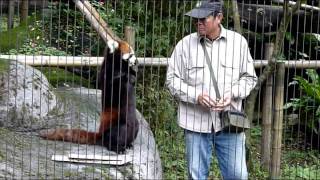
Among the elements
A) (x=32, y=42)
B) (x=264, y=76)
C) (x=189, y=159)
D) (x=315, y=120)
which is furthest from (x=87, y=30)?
(x=315, y=120)

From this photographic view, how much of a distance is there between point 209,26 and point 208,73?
1.00ft

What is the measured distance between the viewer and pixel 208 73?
4227 millimetres

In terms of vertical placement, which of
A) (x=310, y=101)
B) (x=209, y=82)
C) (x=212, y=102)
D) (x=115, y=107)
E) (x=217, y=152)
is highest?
(x=209, y=82)

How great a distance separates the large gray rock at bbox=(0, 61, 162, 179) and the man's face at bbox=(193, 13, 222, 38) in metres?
1.11

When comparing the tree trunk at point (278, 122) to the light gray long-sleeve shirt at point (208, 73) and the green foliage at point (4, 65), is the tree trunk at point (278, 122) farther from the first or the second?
the green foliage at point (4, 65)

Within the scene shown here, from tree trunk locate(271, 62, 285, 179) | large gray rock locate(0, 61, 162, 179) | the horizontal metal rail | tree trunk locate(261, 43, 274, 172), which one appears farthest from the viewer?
tree trunk locate(261, 43, 274, 172)

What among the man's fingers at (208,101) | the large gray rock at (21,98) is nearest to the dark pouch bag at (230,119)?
the man's fingers at (208,101)

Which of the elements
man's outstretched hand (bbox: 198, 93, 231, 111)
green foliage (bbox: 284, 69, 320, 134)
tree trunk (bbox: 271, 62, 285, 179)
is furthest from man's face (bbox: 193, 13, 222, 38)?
green foliage (bbox: 284, 69, 320, 134)

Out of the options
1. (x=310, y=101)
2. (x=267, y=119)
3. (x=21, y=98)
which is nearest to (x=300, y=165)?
(x=267, y=119)

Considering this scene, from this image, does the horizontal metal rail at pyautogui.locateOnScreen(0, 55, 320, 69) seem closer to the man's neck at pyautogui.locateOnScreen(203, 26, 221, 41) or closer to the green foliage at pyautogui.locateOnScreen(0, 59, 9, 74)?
the green foliage at pyautogui.locateOnScreen(0, 59, 9, 74)

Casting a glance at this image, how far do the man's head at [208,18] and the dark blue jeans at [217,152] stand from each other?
66cm

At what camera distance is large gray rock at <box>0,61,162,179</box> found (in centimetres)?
448

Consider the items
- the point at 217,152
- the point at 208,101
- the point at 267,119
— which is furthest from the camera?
the point at 267,119

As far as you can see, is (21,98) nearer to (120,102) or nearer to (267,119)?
(120,102)
